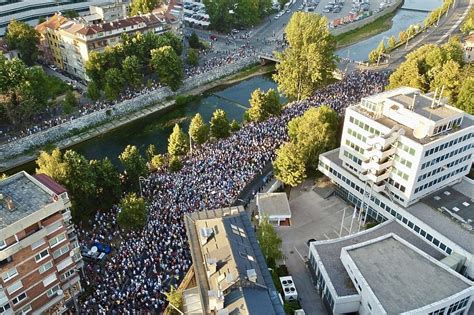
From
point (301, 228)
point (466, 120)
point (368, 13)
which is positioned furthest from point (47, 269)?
point (368, 13)

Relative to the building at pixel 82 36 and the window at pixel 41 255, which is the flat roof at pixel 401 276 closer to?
the window at pixel 41 255

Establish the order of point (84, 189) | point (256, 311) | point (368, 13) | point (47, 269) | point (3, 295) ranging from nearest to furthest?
point (256, 311) < point (3, 295) < point (47, 269) < point (84, 189) < point (368, 13)

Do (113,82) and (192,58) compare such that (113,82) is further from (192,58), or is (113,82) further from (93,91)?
(192,58)

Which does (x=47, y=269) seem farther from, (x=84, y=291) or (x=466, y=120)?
(x=466, y=120)

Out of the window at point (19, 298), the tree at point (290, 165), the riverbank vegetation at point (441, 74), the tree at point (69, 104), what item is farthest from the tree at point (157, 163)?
the riverbank vegetation at point (441, 74)

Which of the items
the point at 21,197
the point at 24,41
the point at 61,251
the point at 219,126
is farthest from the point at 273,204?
the point at 24,41

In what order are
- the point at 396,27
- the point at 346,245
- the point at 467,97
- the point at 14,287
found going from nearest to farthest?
the point at 14,287 < the point at 346,245 < the point at 467,97 < the point at 396,27

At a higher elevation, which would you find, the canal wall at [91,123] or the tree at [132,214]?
the tree at [132,214]
